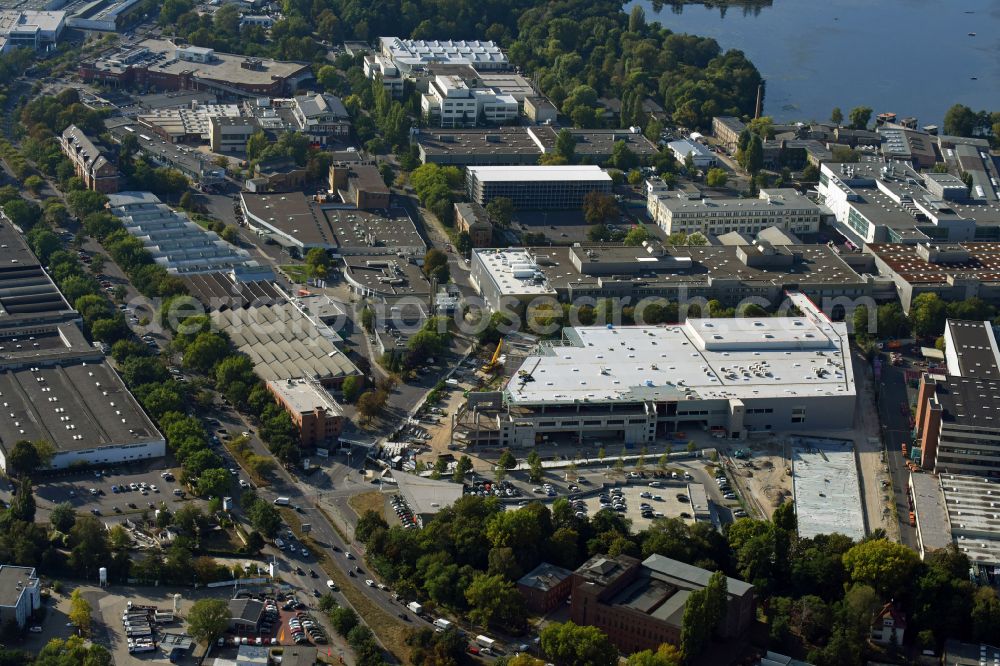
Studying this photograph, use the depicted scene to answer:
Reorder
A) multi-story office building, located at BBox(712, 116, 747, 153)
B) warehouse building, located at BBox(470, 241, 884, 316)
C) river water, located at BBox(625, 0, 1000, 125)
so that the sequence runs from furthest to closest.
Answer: river water, located at BBox(625, 0, 1000, 125) → multi-story office building, located at BBox(712, 116, 747, 153) → warehouse building, located at BBox(470, 241, 884, 316)

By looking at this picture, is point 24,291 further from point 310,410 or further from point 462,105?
point 462,105

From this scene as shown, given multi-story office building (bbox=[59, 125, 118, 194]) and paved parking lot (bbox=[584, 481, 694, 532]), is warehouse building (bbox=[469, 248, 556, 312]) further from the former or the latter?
multi-story office building (bbox=[59, 125, 118, 194])

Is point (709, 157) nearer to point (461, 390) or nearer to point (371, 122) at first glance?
point (371, 122)

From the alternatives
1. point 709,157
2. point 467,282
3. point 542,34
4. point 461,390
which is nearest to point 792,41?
point 542,34

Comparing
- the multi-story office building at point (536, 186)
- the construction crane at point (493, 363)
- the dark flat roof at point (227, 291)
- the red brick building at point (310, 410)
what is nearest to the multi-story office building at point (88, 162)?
the dark flat roof at point (227, 291)

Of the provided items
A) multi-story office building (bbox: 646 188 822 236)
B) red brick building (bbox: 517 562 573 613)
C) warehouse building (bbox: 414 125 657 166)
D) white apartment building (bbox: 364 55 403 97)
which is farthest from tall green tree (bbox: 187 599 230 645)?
white apartment building (bbox: 364 55 403 97)

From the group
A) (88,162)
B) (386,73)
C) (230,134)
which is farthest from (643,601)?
(386,73)
